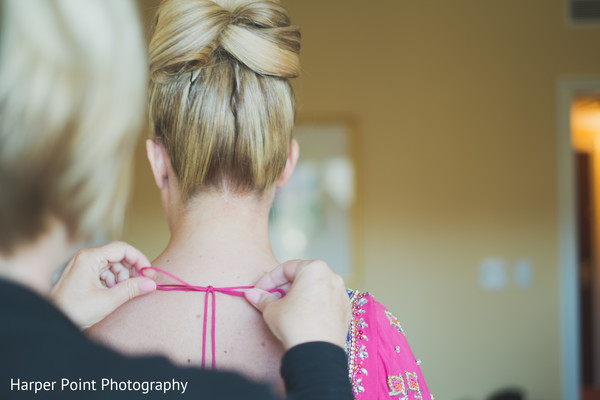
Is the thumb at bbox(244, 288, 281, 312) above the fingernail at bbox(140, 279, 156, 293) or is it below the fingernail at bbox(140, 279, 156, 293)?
below

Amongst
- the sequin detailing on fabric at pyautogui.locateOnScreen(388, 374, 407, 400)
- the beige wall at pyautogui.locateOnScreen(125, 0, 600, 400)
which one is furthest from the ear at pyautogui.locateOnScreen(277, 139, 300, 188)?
the beige wall at pyautogui.locateOnScreen(125, 0, 600, 400)

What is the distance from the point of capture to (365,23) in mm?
3135

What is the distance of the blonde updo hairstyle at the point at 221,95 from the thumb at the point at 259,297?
0.16 meters

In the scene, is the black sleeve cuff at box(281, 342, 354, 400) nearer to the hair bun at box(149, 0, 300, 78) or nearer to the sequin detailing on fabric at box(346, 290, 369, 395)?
the sequin detailing on fabric at box(346, 290, 369, 395)

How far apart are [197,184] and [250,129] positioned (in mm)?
119

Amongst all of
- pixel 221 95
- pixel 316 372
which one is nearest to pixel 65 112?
pixel 316 372

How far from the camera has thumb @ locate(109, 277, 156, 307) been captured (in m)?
0.83

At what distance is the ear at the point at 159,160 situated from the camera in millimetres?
888

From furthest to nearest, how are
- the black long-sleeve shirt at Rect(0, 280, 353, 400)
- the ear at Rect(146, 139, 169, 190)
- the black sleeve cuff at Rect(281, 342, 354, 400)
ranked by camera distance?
the ear at Rect(146, 139, 169, 190) < the black sleeve cuff at Rect(281, 342, 354, 400) < the black long-sleeve shirt at Rect(0, 280, 353, 400)

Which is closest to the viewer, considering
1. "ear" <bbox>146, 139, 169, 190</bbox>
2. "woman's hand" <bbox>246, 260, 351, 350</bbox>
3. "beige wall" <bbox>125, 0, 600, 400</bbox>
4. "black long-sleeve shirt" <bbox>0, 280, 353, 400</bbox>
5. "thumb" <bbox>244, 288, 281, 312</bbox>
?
"black long-sleeve shirt" <bbox>0, 280, 353, 400</bbox>

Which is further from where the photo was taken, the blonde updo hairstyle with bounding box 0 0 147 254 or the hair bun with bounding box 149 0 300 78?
the hair bun with bounding box 149 0 300 78

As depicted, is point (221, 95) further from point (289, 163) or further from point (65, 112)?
point (65, 112)

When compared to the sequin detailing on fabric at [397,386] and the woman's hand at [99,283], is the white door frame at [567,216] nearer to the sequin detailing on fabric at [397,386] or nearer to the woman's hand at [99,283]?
the sequin detailing on fabric at [397,386]

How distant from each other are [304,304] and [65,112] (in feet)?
1.25
